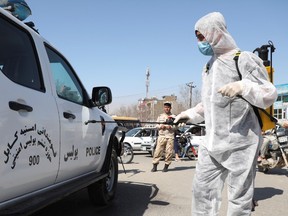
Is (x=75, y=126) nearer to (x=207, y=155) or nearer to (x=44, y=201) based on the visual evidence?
(x=44, y=201)

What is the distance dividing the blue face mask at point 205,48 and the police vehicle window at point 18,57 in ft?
4.57

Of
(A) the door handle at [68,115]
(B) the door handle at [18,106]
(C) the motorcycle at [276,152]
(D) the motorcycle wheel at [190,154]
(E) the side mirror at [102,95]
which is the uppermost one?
(E) the side mirror at [102,95]

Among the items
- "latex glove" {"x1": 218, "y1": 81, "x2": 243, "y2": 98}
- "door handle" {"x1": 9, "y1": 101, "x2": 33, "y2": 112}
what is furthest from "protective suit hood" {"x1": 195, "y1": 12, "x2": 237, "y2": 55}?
"door handle" {"x1": 9, "y1": 101, "x2": 33, "y2": 112}

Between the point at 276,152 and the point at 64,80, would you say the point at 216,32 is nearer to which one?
the point at 64,80

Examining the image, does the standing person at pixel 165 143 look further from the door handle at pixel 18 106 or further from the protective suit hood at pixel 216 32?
the door handle at pixel 18 106

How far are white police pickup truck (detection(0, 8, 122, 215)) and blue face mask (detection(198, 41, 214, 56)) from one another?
1.33 metres

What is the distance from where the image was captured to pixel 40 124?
2.62 m

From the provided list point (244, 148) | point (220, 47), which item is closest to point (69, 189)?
point (244, 148)

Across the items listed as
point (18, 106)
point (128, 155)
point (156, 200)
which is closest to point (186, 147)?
point (128, 155)

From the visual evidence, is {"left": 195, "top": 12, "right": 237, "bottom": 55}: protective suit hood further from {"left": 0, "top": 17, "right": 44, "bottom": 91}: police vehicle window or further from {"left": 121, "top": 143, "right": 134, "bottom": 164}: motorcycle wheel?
{"left": 121, "top": 143, "right": 134, "bottom": 164}: motorcycle wheel

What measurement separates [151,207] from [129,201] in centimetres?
45

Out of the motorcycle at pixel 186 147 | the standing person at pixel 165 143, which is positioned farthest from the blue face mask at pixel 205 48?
the motorcycle at pixel 186 147

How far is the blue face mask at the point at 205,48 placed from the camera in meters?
3.00

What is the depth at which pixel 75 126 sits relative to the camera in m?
3.33
